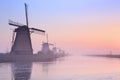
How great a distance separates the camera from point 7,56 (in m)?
60.0

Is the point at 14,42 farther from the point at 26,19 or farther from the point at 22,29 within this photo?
the point at 26,19

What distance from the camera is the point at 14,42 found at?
60562mm

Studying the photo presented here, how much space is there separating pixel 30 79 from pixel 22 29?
129 feet

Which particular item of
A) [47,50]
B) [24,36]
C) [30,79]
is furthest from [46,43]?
[30,79]

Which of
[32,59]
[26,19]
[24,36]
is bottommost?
[32,59]

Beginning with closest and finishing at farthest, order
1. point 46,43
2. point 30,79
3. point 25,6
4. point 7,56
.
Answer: point 30,79
point 7,56
point 25,6
point 46,43

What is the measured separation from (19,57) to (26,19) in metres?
9.58

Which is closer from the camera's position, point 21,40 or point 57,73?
point 57,73

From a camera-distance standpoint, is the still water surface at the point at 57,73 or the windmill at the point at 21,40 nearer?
the still water surface at the point at 57,73

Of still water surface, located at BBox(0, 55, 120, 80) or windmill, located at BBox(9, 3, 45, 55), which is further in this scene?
windmill, located at BBox(9, 3, 45, 55)

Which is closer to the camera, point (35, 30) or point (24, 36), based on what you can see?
point (24, 36)

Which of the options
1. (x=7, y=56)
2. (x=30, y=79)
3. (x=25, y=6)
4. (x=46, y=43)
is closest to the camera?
(x=30, y=79)

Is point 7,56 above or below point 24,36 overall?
below

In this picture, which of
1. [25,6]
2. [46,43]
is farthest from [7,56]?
[46,43]
